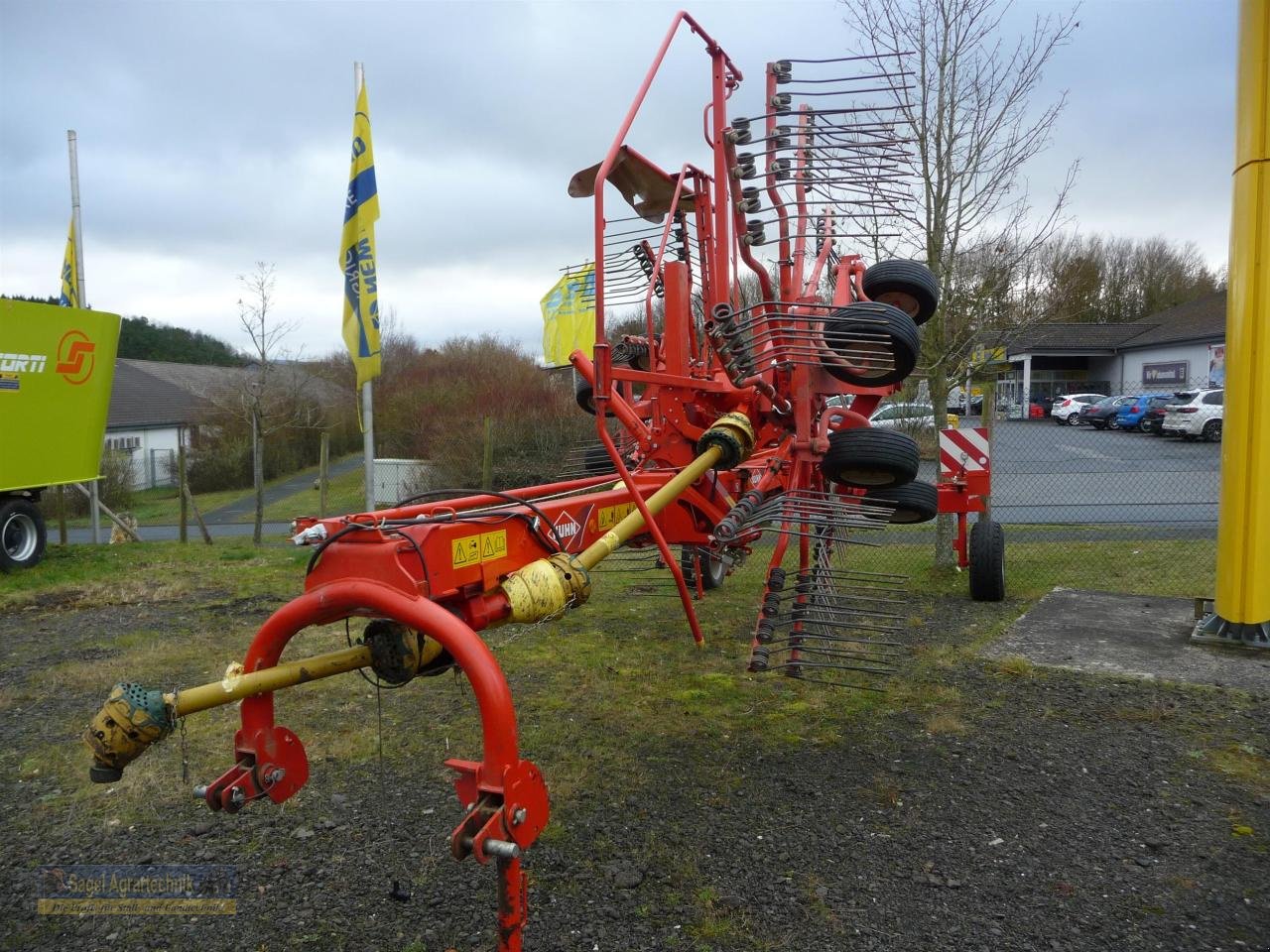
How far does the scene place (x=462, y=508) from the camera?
322cm

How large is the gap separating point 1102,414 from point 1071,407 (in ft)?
12.8

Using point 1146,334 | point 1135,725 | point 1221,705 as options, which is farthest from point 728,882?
point 1146,334

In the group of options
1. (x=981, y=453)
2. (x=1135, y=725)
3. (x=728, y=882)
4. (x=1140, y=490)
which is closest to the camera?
(x=728, y=882)

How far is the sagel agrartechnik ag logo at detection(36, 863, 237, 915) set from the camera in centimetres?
306

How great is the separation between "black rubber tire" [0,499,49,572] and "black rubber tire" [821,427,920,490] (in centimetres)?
916

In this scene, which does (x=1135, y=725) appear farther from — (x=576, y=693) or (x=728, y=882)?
(x=576, y=693)

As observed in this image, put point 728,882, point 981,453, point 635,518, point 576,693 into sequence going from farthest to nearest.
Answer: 1. point 981,453
2. point 576,693
3. point 635,518
4. point 728,882

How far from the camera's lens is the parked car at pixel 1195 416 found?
68.2ft

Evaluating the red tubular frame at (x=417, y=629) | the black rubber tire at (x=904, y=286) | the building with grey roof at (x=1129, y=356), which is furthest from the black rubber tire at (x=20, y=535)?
the building with grey roof at (x=1129, y=356)

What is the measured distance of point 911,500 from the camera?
4602mm

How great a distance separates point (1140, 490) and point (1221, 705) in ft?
33.0

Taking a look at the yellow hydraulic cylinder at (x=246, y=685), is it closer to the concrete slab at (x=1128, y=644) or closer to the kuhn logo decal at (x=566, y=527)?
the kuhn logo decal at (x=566, y=527)

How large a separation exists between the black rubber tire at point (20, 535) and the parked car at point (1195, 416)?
22.5m

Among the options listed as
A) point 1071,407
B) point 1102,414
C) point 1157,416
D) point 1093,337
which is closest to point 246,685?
point 1157,416
